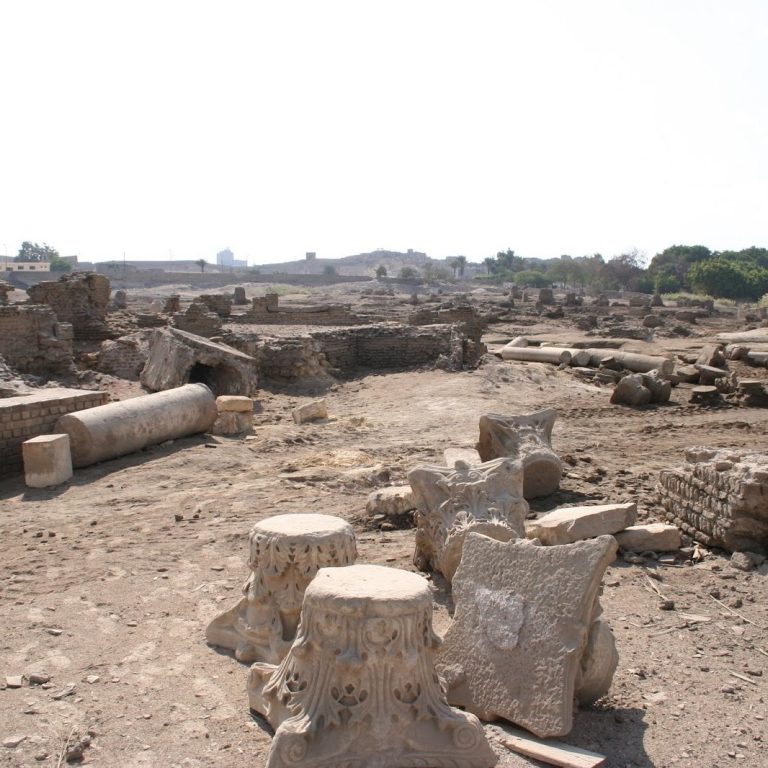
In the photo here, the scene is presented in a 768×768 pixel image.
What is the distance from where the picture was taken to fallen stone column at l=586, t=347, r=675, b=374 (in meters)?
17.5

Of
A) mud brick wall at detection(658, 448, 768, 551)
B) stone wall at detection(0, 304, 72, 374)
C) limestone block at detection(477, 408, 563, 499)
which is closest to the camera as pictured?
mud brick wall at detection(658, 448, 768, 551)

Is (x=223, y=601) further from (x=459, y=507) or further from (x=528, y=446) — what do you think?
(x=528, y=446)

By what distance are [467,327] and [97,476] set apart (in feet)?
43.7

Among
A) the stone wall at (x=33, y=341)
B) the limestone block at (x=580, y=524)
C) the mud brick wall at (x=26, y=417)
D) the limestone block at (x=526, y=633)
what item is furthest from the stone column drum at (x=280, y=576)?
the stone wall at (x=33, y=341)

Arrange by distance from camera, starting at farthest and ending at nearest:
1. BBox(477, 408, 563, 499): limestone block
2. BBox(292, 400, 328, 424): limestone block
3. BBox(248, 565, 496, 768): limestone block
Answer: BBox(292, 400, 328, 424): limestone block → BBox(477, 408, 563, 499): limestone block → BBox(248, 565, 496, 768): limestone block

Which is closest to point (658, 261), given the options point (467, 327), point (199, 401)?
point (467, 327)

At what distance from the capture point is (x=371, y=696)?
10.9 ft

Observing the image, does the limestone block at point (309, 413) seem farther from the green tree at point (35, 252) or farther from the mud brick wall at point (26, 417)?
the green tree at point (35, 252)

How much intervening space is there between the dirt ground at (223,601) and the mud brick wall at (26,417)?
42 cm

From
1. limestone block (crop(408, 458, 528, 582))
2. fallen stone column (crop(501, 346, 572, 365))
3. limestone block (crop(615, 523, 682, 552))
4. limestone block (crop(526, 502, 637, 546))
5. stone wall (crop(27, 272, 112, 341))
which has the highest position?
stone wall (crop(27, 272, 112, 341))

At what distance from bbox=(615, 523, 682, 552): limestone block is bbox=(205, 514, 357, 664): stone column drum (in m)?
2.67

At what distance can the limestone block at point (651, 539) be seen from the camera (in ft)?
20.4

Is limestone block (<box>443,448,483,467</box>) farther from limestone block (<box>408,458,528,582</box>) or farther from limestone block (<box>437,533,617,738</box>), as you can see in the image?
limestone block (<box>437,533,617,738</box>)

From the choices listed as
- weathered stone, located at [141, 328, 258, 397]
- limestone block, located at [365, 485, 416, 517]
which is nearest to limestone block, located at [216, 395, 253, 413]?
weathered stone, located at [141, 328, 258, 397]
